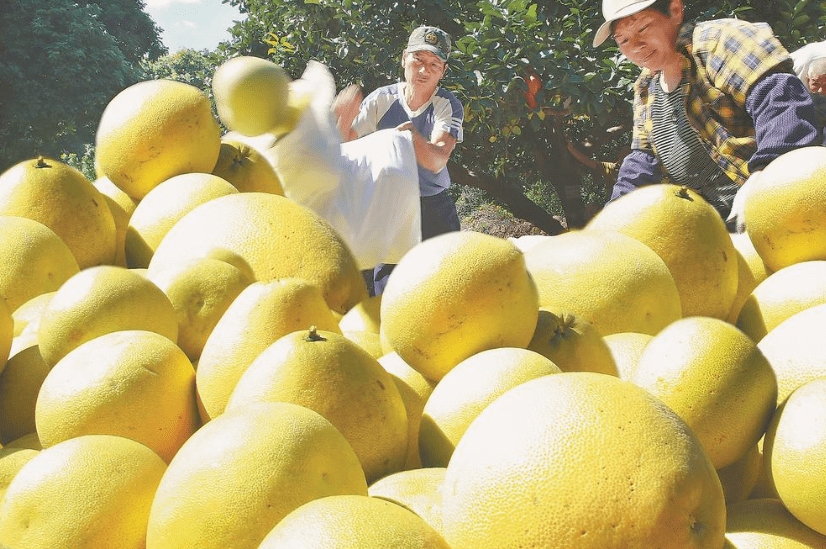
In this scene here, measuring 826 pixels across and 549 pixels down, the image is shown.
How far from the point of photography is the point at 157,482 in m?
1.26

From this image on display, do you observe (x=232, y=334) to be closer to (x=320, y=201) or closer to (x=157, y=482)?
(x=157, y=482)

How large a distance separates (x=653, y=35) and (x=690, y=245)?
154 cm

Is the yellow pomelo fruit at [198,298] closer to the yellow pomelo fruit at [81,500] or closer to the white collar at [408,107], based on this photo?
the yellow pomelo fruit at [81,500]

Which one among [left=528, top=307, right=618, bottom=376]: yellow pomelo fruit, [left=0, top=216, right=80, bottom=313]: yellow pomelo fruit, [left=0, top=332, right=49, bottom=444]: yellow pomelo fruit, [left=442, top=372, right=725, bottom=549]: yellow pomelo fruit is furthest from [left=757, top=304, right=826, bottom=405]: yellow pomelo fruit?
[left=0, top=216, right=80, bottom=313]: yellow pomelo fruit

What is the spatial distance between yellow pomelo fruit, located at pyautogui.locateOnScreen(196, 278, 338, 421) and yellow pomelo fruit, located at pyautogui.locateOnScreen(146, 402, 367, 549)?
12.7 inches

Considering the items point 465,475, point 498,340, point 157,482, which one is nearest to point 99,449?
point 157,482

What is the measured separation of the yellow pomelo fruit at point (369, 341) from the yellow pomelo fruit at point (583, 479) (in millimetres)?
747

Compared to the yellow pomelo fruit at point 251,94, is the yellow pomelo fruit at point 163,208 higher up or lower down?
lower down

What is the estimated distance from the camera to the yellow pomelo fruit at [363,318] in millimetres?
1931

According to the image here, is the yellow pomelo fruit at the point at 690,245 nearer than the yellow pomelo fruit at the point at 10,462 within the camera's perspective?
No

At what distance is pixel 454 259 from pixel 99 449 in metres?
0.71

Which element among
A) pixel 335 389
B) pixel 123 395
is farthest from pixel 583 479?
pixel 123 395

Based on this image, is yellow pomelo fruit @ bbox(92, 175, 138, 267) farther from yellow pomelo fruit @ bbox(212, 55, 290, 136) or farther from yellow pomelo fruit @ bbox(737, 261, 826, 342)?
yellow pomelo fruit @ bbox(737, 261, 826, 342)

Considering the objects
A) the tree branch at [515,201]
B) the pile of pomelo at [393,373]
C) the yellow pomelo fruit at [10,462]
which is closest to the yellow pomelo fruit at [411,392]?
the pile of pomelo at [393,373]
